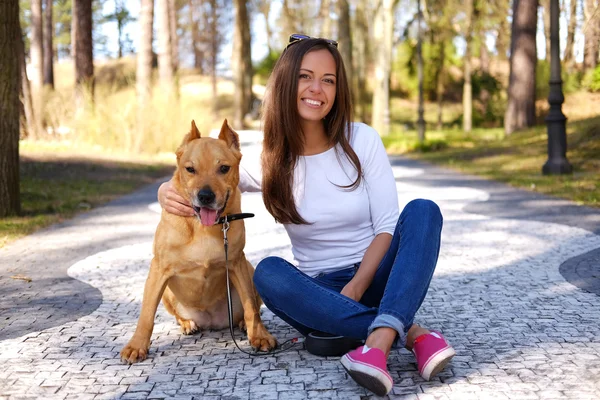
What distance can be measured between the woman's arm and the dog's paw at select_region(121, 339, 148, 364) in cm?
107

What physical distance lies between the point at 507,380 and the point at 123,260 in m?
4.25

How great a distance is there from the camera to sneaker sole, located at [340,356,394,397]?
118 inches

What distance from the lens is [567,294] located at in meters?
4.92

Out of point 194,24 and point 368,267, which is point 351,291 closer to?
point 368,267

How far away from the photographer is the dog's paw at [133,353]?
12.1 feet

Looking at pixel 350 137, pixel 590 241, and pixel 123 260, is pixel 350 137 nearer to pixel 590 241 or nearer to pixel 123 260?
pixel 123 260

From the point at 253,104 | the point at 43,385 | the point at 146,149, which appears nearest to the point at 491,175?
the point at 146,149

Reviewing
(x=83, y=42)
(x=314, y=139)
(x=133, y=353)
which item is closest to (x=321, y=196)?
(x=314, y=139)

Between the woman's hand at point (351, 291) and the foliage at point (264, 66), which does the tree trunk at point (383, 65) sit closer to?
the foliage at point (264, 66)

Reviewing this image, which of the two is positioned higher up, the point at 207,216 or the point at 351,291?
the point at 207,216

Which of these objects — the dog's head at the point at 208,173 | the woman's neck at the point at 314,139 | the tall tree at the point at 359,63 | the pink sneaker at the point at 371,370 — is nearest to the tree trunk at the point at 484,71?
the tall tree at the point at 359,63

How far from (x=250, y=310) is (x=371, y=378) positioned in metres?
1.03

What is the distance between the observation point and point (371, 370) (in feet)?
9.84

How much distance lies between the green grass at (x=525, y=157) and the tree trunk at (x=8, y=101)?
285 inches
